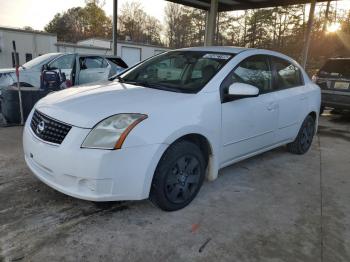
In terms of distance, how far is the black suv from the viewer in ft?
24.1

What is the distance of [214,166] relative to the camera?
3.13 meters

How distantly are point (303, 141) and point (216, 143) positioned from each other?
235cm

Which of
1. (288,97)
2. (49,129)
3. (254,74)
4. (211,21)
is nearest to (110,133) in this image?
(49,129)

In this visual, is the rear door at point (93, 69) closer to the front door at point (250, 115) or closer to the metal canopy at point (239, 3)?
the metal canopy at point (239, 3)

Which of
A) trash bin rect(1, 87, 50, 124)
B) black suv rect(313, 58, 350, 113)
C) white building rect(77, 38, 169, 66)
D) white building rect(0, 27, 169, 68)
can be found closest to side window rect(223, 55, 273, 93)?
trash bin rect(1, 87, 50, 124)

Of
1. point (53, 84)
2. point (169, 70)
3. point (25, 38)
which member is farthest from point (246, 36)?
point (169, 70)

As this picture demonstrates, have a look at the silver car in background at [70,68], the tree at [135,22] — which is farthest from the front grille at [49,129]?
the tree at [135,22]

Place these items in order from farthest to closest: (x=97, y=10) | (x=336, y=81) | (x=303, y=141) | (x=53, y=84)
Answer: (x=97, y=10), (x=336, y=81), (x=53, y=84), (x=303, y=141)

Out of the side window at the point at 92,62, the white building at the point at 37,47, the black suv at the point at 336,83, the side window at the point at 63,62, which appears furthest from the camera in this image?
the white building at the point at 37,47

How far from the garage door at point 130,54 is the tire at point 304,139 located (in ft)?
58.3

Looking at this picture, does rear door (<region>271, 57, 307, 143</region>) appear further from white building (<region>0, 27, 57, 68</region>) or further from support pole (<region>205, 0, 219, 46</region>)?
white building (<region>0, 27, 57, 68</region>)

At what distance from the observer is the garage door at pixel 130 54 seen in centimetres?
2158

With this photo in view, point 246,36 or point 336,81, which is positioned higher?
point 246,36

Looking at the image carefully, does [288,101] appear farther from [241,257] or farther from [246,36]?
[246,36]
